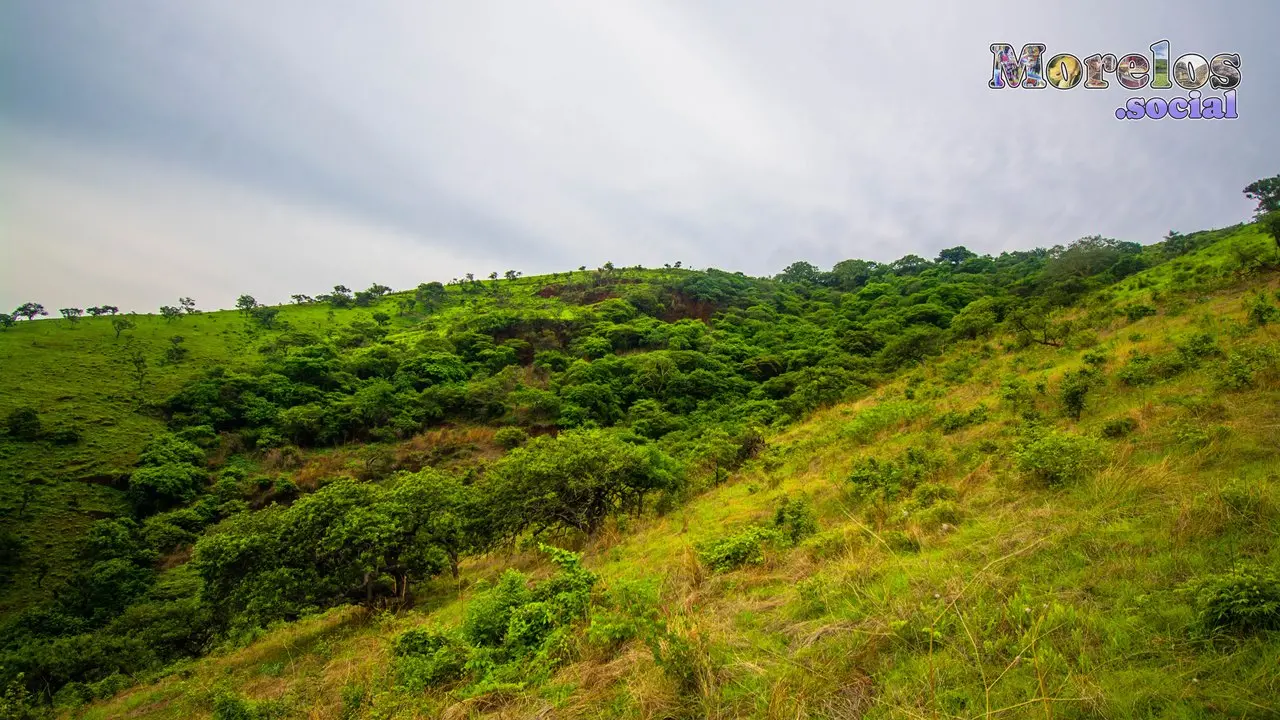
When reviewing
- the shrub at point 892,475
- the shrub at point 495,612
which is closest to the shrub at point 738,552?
the shrub at point 892,475

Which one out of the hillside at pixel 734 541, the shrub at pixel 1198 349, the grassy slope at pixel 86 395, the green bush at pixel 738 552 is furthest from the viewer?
the grassy slope at pixel 86 395

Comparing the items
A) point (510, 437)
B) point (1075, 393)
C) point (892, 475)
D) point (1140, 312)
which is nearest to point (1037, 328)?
point (1140, 312)

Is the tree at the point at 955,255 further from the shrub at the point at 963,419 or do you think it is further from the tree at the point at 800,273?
the shrub at the point at 963,419

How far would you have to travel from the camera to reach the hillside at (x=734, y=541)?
12.2 feet

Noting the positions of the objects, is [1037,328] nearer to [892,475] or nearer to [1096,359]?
[1096,359]

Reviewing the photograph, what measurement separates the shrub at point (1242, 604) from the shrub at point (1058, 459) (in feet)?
13.7

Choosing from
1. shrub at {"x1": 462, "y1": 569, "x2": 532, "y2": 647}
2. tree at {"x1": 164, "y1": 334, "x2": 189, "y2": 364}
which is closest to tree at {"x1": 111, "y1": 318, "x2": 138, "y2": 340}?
tree at {"x1": 164, "y1": 334, "x2": 189, "y2": 364}

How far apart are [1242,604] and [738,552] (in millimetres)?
5668

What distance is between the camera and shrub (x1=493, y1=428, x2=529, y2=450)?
3984cm

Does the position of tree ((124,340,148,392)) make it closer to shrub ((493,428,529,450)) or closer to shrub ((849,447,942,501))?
shrub ((493,428,529,450))

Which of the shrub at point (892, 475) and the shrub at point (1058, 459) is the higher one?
the shrub at point (1058, 459)

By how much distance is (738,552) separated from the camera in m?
8.01

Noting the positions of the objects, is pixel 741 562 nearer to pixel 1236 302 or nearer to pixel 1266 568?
pixel 1266 568

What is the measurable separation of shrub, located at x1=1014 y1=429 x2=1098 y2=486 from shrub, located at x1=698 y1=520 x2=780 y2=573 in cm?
415
